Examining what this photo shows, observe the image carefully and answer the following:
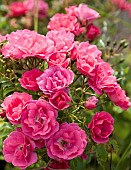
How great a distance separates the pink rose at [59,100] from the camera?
111 cm

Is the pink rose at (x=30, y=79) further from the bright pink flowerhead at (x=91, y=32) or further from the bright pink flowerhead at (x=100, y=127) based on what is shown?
the bright pink flowerhead at (x=91, y=32)

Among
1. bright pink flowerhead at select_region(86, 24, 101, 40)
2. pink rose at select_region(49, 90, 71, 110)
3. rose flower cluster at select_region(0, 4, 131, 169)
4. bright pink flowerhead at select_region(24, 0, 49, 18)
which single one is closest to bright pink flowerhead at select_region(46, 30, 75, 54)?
rose flower cluster at select_region(0, 4, 131, 169)

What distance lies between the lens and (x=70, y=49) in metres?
1.20

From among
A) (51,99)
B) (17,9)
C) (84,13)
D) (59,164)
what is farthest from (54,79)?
(17,9)

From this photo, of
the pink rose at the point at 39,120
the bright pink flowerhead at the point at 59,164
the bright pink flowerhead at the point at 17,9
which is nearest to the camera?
the pink rose at the point at 39,120

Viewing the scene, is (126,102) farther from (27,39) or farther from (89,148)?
(27,39)

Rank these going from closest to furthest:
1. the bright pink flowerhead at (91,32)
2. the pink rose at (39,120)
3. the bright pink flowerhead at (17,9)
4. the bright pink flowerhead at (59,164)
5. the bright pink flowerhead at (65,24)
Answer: the pink rose at (39,120) < the bright pink flowerhead at (59,164) < the bright pink flowerhead at (65,24) < the bright pink flowerhead at (91,32) < the bright pink flowerhead at (17,9)

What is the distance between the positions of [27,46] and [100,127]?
0.92ft

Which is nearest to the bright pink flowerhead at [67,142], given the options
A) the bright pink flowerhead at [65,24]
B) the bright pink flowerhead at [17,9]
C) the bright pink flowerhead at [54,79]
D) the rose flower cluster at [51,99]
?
the rose flower cluster at [51,99]

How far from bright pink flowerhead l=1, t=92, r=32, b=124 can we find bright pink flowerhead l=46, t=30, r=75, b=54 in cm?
15

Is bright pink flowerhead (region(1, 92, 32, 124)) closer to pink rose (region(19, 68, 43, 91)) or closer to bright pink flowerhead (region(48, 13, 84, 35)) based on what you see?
pink rose (region(19, 68, 43, 91))

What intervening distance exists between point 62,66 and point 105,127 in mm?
199

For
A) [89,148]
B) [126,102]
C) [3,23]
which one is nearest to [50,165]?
[89,148]

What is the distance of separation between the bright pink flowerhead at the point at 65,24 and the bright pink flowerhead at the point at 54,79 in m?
0.29
